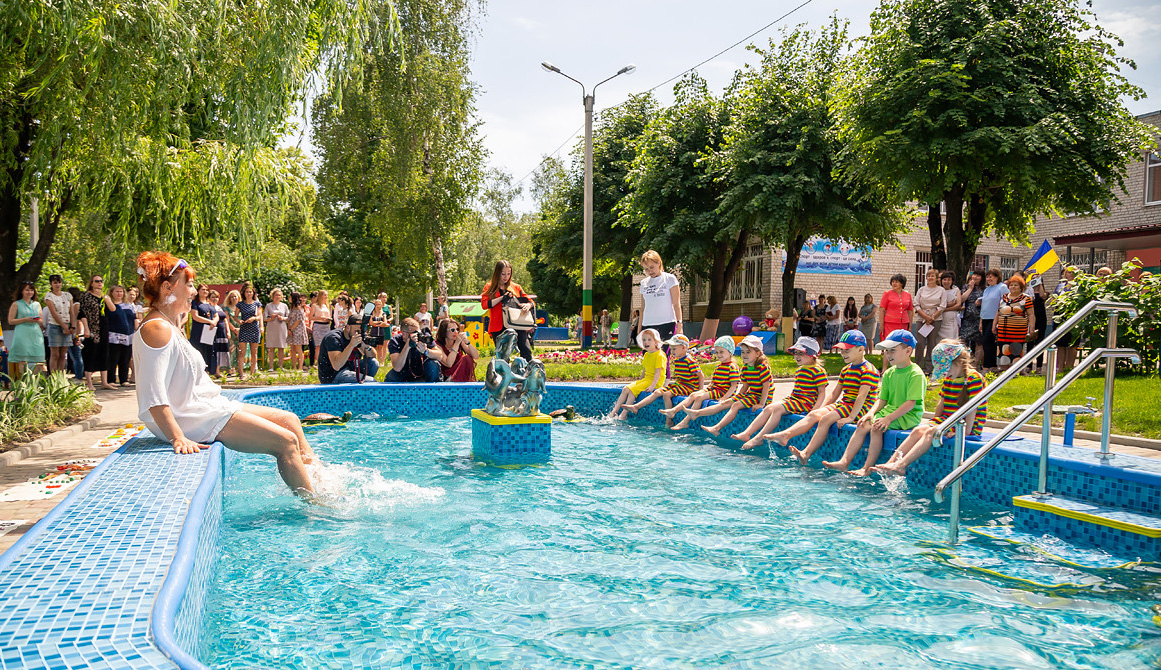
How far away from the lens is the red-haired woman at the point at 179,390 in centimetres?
462

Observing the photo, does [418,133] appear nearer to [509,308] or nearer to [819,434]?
[509,308]

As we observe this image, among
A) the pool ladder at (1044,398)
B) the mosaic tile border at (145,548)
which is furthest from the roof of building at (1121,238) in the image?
the pool ladder at (1044,398)

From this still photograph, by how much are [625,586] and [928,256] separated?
→ 32.3 metres

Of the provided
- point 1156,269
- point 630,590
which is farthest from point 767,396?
point 1156,269

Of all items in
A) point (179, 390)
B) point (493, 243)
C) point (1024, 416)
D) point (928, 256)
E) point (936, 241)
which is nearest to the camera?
point (1024, 416)

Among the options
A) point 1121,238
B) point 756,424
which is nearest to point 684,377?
point 756,424

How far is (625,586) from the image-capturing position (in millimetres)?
4434

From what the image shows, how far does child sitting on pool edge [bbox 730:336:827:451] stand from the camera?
315 inches

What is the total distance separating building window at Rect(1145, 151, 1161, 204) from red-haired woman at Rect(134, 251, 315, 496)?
2953 centimetres

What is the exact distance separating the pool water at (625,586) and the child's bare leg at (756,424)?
4.17ft

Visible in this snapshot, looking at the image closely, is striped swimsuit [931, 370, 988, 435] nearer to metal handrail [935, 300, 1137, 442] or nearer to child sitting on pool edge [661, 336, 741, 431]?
metal handrail [935, 300, 1137, 442]

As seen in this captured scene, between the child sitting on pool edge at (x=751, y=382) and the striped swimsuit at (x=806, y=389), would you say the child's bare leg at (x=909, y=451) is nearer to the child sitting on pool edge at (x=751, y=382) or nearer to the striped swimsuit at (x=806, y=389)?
the striped swimsuit at (x=806, y=389)

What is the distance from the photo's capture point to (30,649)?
6.70 feet

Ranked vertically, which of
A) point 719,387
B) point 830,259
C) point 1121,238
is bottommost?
point 719,387
